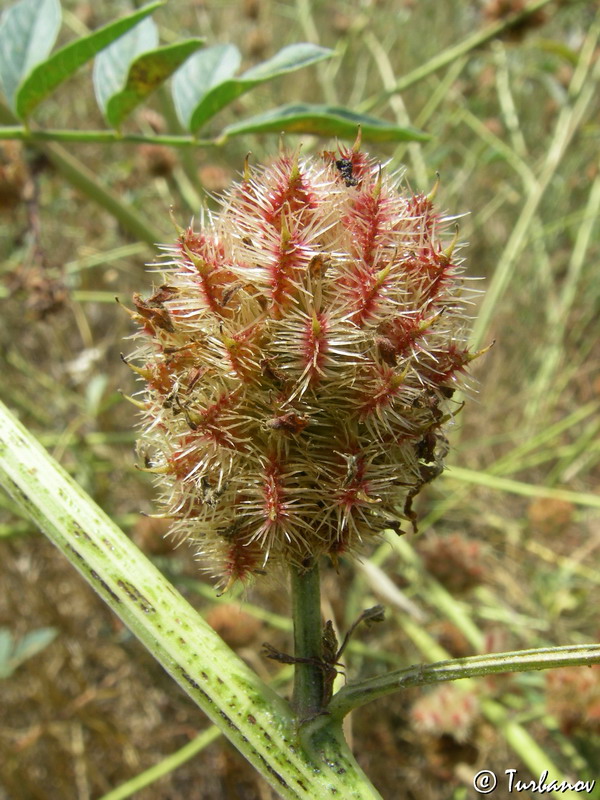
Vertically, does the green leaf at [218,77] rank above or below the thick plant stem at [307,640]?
above

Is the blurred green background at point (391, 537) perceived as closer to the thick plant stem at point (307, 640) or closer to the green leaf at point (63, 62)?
the green leaf at point (63, 62)

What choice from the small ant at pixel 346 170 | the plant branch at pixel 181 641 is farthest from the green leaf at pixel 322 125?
the plant branch at pixel 181 641

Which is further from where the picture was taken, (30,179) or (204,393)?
(30,179)

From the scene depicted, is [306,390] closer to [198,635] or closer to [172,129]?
[198,635]

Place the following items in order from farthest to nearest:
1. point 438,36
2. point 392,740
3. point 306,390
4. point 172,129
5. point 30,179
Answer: point 438,36
point 392,740
point 172,129
point 30,179
point 306,390

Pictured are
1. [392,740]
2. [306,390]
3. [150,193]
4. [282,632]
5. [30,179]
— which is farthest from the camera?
[150,193]

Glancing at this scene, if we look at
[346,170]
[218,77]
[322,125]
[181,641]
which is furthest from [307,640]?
[218,77]

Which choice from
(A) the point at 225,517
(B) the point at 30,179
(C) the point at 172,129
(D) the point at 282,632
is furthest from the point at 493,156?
(A) the point at 225,517
